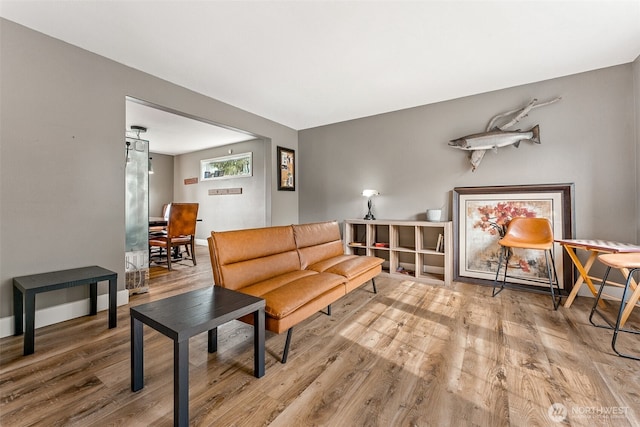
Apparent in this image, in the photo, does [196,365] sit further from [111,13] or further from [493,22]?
[493,22]

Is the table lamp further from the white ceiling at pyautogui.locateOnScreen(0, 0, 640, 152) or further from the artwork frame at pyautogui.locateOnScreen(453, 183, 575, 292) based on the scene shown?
the white ceiling at pyautogui.locateOnScreen(0, 0, 640, 152)

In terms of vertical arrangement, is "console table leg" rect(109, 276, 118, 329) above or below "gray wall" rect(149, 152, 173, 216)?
below

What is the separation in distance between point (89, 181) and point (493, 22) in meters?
3.83

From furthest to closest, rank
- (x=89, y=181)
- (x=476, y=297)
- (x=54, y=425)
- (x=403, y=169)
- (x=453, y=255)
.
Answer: (x=403, y=169) → (x=453, y=255) → (x=476, y=297) → (x=89, y=181) → (x=54, y=425)

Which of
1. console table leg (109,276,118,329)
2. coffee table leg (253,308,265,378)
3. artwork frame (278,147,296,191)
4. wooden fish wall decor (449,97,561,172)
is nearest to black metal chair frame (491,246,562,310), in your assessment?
wooden fish wall decor (449,97,561,172)

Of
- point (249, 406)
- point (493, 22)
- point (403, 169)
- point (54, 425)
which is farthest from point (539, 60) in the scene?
point (54, 425)

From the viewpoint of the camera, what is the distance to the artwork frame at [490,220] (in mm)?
3016

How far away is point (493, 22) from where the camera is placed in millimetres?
2145

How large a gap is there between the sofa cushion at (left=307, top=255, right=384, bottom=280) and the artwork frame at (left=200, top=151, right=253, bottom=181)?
361 centimetres

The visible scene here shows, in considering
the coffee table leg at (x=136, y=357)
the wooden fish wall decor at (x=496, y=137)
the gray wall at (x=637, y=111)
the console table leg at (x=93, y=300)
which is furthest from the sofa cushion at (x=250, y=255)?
the gray wall at (x=637, y=111)

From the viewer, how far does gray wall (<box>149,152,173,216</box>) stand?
703 cm

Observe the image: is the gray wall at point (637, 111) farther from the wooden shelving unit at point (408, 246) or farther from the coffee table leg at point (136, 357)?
the coffee table leg at point (136, 357)

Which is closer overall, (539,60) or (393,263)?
(539,60)
